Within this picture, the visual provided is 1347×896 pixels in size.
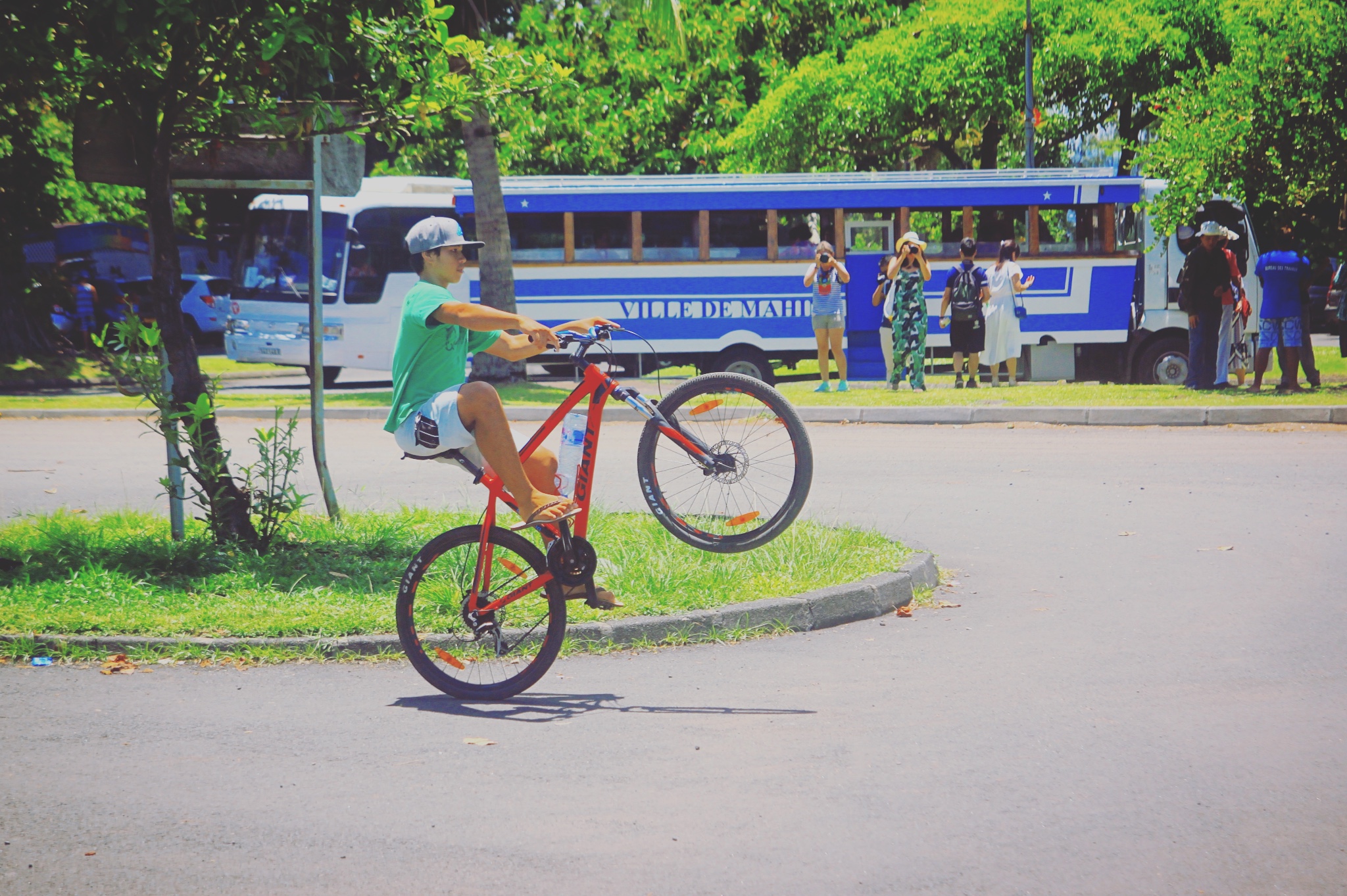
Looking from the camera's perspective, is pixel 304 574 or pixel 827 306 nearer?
pixel 304 574

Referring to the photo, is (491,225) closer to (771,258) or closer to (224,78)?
(771,258)

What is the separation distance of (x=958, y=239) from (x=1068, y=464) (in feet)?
34.0

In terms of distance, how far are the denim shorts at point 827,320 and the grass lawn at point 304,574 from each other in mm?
9484

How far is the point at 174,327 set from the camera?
7082mm

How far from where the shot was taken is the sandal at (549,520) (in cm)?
498

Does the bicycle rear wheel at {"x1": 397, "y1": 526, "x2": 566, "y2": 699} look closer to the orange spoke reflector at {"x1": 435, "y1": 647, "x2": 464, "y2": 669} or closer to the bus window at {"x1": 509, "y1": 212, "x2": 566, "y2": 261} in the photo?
the orange spoke reflector at {"x1": 435, "y1": 647, "x2": 464, "y2": 669}

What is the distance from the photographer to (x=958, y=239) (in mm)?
20484

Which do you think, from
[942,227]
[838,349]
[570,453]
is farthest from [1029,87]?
[570,453]

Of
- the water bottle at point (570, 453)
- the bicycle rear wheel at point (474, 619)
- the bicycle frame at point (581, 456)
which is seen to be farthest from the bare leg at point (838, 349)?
the bicycle rear wheel at point (474, 619)

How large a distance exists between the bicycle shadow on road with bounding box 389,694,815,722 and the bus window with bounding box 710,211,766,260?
1532cm

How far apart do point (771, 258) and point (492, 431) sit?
15.2 meters

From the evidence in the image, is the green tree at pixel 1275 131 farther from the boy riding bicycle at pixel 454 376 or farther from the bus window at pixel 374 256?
the boy riding bicycle at pixel 454 376

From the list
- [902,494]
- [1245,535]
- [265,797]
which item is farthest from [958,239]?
[265,797]

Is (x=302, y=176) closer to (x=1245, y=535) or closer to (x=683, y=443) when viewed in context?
(x=683, y=443)
